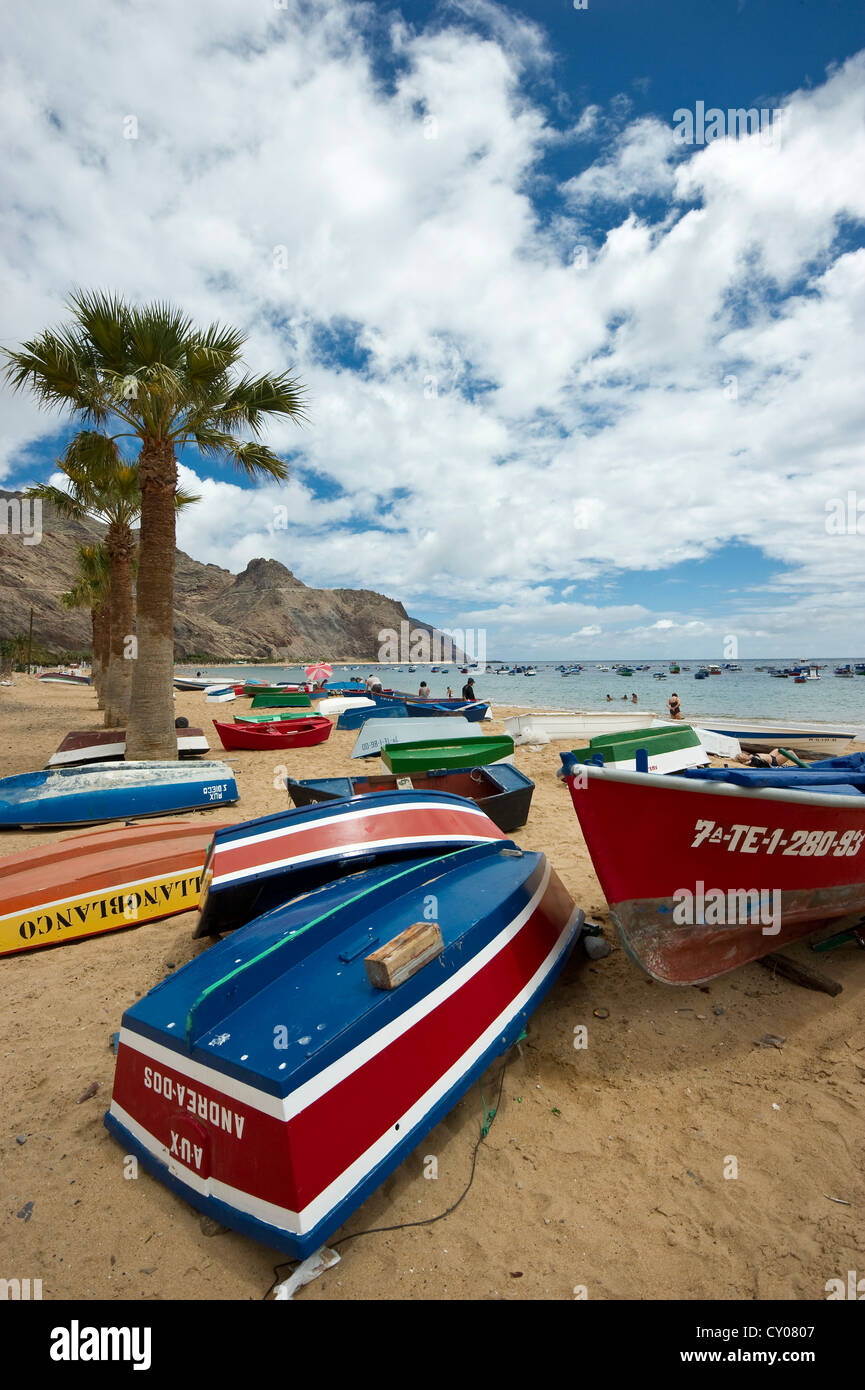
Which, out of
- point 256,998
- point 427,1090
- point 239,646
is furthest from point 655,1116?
point 239,646

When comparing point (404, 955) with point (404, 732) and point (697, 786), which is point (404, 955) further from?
point (404, 732)

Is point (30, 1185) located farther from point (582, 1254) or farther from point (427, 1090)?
point (582, 1254)

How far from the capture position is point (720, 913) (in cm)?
417

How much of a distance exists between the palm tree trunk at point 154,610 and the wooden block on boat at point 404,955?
9.18 m

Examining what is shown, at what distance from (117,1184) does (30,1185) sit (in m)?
0.41

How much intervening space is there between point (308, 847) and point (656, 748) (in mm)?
9652

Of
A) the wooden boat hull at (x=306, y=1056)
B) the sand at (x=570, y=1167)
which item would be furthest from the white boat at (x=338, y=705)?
the wooden boat hull at (x=306, y=1056)

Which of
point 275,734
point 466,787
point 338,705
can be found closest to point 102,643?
point 338,705

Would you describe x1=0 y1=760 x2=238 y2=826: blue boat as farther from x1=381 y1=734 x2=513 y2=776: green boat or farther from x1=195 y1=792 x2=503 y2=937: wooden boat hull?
x1=195 y1=792 x2=503 y2=937: wooden boat hull

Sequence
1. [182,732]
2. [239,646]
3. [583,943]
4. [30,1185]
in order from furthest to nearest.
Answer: [239,646], [182,732], [583,943], [30,1185]

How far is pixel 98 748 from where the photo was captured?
11.5 meters

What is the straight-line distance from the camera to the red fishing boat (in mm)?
15367

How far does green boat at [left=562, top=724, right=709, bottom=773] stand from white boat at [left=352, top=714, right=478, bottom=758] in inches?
97.3

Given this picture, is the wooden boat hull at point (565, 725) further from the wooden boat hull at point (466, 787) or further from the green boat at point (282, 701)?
the green boat at point (282, 701)
